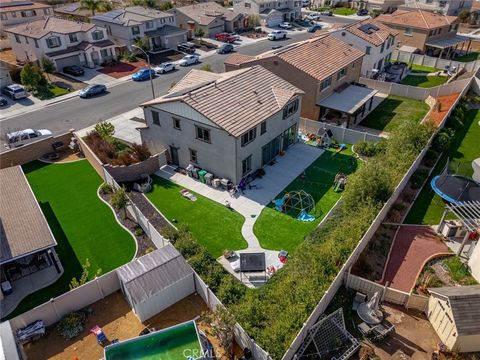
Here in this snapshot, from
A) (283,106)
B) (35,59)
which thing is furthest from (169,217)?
(35,59)

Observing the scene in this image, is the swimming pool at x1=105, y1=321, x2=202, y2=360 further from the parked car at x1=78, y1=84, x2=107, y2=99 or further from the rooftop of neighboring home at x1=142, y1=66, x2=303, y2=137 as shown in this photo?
the parked car at x1=78, y1=84, x2=107, y2=99

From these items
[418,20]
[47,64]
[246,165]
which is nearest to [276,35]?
[418,20]

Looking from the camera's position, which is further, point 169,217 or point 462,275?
point 169,217

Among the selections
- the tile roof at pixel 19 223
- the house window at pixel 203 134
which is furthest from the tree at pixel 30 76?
the house window at pixel 203 134

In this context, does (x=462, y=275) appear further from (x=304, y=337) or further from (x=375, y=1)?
(x=375, y=1)

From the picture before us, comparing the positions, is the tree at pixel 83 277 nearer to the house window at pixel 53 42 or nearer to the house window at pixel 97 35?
the house window at pixel 53 42

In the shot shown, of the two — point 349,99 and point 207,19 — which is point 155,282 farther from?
point 207,19

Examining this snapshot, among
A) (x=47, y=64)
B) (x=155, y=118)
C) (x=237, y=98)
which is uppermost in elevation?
(x=237, y=98)
